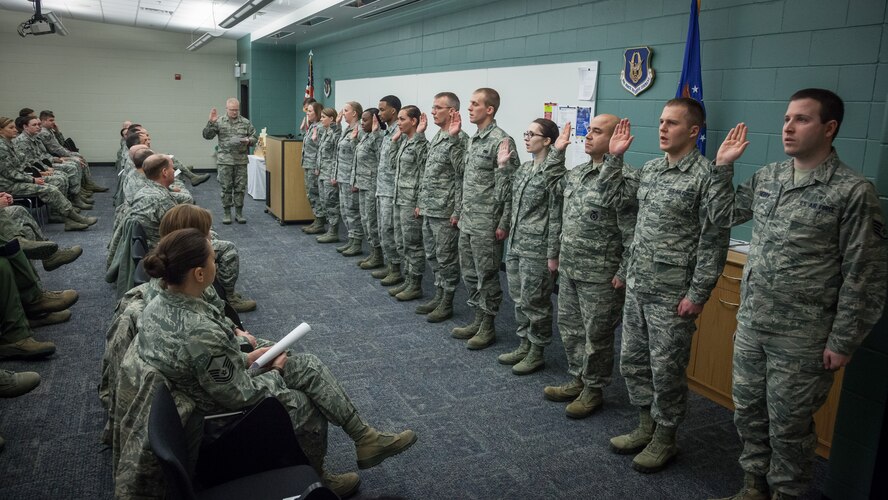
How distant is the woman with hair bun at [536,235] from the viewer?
3.47 meters

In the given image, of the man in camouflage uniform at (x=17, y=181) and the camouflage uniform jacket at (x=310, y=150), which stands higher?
the camouflage uniform jacket at (x=310, y=150)

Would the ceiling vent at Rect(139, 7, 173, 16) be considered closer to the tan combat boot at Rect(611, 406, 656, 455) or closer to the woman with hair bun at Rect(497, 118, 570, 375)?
the woman with hair bun at Rect(497, 118, 570, 375)

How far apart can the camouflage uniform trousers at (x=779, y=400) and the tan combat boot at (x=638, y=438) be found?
51cm

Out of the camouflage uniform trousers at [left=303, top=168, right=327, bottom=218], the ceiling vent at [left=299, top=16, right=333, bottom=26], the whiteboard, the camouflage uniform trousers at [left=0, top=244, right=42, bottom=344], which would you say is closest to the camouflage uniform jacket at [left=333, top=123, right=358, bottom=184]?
the camouflage uniform trousers at [left=303, top=168, right=327, bottom=218]

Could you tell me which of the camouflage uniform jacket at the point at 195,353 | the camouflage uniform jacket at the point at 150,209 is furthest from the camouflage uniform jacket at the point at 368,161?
the camouflage uniform jacket at the point at 195,353

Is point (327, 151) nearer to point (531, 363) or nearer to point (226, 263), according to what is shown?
point (226, 263)

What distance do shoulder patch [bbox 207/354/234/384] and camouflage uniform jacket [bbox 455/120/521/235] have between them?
2.30m

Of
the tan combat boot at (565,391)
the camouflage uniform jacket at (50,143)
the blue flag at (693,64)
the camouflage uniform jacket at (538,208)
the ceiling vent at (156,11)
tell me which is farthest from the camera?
the ceiling vent at (156,11)

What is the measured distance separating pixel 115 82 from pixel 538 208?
12374mm

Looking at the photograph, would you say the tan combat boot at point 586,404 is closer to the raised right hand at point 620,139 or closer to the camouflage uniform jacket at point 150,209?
the raised right hand at point 620,139

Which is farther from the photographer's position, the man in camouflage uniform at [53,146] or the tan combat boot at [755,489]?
the man in camouflage uniform at [53,146]

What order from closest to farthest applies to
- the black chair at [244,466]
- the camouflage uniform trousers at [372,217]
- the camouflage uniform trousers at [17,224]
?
1. the black chair at [244,466]
2. the camouflage uniform trousers at [17,224]
3. the camouflage uniform trousers at [372,217]

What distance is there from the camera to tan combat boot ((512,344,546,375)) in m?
3.65

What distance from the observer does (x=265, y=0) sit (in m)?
6.30
